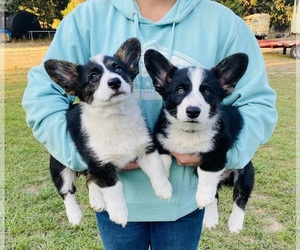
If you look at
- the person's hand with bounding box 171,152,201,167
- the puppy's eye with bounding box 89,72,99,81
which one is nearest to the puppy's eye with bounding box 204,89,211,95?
the person's hand with bounding box 171,152,201,167

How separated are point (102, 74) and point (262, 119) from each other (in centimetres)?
81

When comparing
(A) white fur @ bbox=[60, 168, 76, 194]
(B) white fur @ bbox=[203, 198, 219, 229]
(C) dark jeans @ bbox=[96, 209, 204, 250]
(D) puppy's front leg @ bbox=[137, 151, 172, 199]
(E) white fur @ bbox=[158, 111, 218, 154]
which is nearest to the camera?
(D) puppy's front leg @ bbox=[137, 151, 172, 199]

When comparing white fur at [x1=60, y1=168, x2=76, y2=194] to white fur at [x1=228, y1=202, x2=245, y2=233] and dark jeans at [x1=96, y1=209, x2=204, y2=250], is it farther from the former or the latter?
white fur at [x1=228, y1=202, x2=245, y2=233]

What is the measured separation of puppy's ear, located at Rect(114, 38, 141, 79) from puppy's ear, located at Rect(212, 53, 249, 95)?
39cm

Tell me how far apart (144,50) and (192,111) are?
0.40 metres

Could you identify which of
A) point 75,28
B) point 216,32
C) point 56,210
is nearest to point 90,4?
point 75,28

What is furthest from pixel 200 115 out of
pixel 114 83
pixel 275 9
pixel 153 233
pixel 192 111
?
pixel 275 9

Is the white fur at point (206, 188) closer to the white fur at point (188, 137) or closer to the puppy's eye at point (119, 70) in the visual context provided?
the white fur at point (188, 137)

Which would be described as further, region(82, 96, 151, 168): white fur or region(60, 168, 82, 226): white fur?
region(60, 168, 82, 226): white fur

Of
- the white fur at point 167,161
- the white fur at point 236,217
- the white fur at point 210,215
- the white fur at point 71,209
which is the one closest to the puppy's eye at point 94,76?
the white fur at point 167,161

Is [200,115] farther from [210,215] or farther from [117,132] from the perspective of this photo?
[210,215]

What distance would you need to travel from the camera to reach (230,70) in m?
1.91

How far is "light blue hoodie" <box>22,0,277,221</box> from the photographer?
1.88m

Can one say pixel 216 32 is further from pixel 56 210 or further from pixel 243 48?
pixel 56 210
